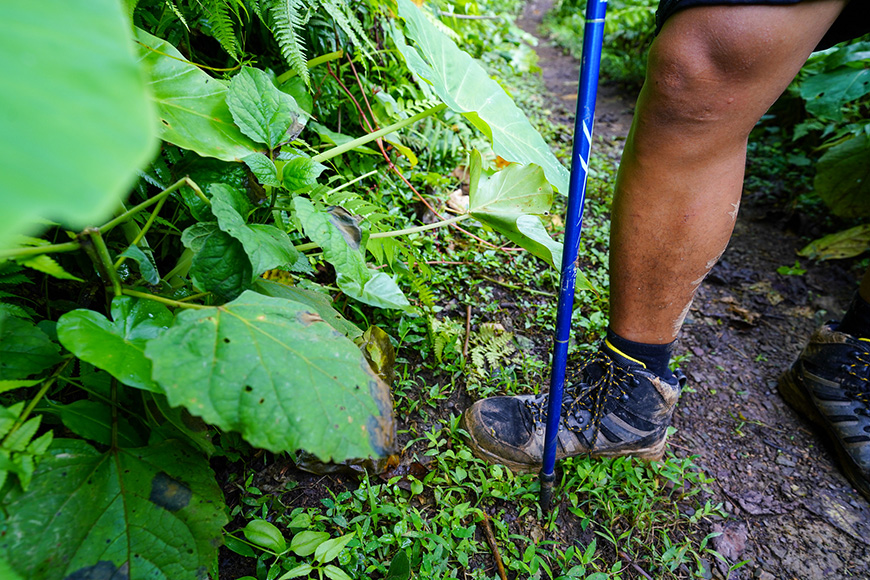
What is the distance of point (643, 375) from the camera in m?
1.33

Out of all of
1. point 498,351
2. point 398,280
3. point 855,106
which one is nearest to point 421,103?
point 398,280

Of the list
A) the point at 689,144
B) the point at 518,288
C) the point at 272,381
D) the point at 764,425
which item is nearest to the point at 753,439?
the point at 764,425

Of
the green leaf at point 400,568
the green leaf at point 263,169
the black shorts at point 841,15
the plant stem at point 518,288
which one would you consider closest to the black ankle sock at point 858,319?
the black shorts at point 841,15

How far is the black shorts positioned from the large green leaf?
1094 millimetres

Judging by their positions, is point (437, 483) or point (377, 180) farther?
point (377, 180)

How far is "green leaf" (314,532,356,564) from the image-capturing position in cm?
96

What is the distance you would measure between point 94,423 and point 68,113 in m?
0.69

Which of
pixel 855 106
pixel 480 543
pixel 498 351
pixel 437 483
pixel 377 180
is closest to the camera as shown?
pixel 480 543

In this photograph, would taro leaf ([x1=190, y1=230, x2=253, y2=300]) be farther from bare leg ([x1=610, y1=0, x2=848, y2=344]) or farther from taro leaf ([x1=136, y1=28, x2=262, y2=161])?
bare leg ([x1=610, y1=0, x2=848, y2=344])

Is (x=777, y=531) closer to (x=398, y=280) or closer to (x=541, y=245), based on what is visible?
(x=541, y=245)

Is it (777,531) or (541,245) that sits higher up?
(541,245)

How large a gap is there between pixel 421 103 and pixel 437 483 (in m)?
1.59

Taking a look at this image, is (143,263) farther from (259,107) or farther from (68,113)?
(68,113)

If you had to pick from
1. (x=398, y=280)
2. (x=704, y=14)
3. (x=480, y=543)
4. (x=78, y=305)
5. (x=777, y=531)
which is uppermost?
(x=704, y=14)
